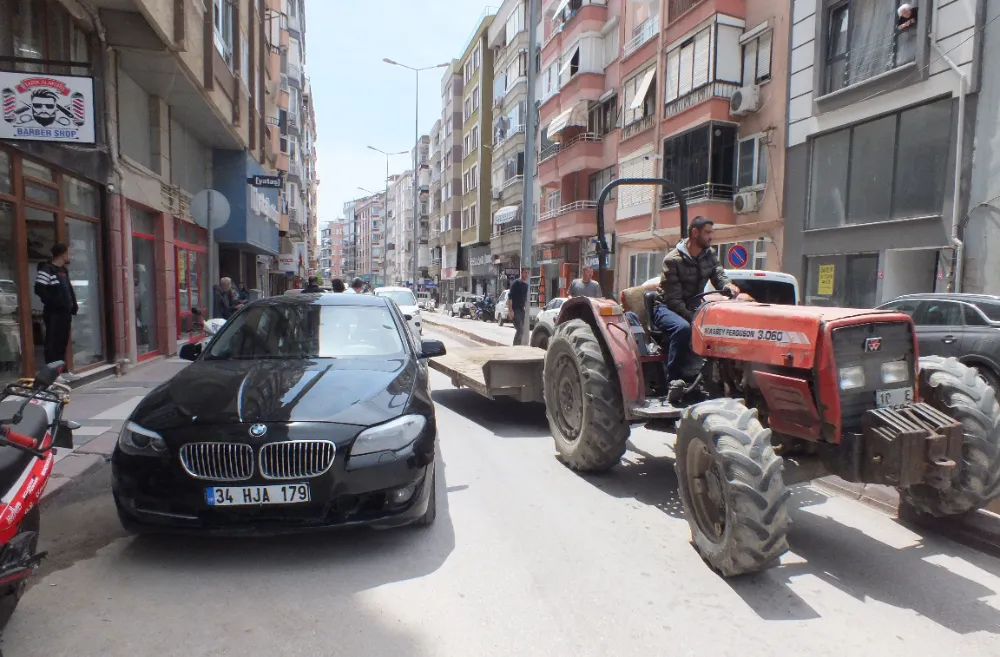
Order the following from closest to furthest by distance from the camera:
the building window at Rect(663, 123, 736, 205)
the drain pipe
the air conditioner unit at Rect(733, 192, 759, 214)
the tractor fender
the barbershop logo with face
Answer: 1. the tractor fender
2. the barbershop logo with face
3. the drain pipe
4. the air conditioner unit at Rect(733, 192, 759, 214)
5. the building window at Rect(663, 123, 736, 205)

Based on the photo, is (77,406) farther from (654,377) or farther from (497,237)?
(497,237)

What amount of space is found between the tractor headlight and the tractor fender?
4.92 ft

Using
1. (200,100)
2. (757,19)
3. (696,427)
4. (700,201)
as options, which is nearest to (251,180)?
(200,100)

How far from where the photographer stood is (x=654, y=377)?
5156mm

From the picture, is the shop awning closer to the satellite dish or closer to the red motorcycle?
the satellite dish

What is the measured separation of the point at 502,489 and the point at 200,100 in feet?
36.9

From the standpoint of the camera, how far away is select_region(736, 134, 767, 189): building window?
17531mm

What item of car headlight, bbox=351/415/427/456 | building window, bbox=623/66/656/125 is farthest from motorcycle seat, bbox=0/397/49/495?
building window, bbox=623/66/656/125

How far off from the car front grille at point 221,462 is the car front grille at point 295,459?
0.09 metres

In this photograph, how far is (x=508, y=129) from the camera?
3784 cm

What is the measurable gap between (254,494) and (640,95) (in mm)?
21777

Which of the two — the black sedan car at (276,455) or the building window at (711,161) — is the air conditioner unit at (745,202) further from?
the black sedan car at (276,455)

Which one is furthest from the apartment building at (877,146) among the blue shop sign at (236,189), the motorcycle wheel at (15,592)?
the blue shop sign at (236,189)

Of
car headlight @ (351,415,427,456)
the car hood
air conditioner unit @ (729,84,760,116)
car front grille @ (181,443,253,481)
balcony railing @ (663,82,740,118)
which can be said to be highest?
balcony railing @ (663,82,740,118)
